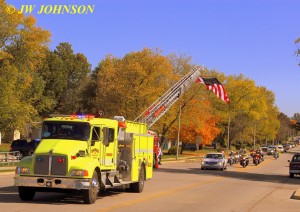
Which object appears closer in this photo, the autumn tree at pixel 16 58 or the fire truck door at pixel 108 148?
the fire truck door at pixel 108 148

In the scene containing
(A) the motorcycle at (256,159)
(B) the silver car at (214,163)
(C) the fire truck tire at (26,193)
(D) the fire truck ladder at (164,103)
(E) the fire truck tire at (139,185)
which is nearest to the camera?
(C) the fire truck tire at (26,193)

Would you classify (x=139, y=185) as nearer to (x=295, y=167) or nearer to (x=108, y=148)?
(x=108, y=148)

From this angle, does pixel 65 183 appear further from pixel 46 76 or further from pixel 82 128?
pixel 46 76

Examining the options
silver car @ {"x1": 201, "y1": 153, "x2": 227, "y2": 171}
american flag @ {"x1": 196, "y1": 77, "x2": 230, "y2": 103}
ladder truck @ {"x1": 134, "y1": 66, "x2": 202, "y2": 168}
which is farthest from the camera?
american flag @ {"x1": 196, "y1": 77, "x2": 230, "y2": 103}

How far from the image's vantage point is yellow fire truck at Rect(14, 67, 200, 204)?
14.4 meters

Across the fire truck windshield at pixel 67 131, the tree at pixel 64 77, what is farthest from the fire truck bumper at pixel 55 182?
the tree at pixel 64 77

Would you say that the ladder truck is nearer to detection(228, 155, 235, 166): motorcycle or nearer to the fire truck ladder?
the fire truck ladder

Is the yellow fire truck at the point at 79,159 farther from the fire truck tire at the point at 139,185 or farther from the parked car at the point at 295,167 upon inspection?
the parked car at the point at 295,167

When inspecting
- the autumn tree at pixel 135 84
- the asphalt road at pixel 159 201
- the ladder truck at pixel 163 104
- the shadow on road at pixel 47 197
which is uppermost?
the autumn tree at pixel 135 84

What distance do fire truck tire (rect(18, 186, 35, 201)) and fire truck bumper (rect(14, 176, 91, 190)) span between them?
676 millimetres

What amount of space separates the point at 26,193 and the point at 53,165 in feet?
5.14

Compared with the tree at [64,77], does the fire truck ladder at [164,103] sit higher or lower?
lower

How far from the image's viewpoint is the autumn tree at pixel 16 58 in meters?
44.6

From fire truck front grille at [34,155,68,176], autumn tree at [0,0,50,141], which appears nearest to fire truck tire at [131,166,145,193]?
fire truck front grille at [34,155,68,176]
